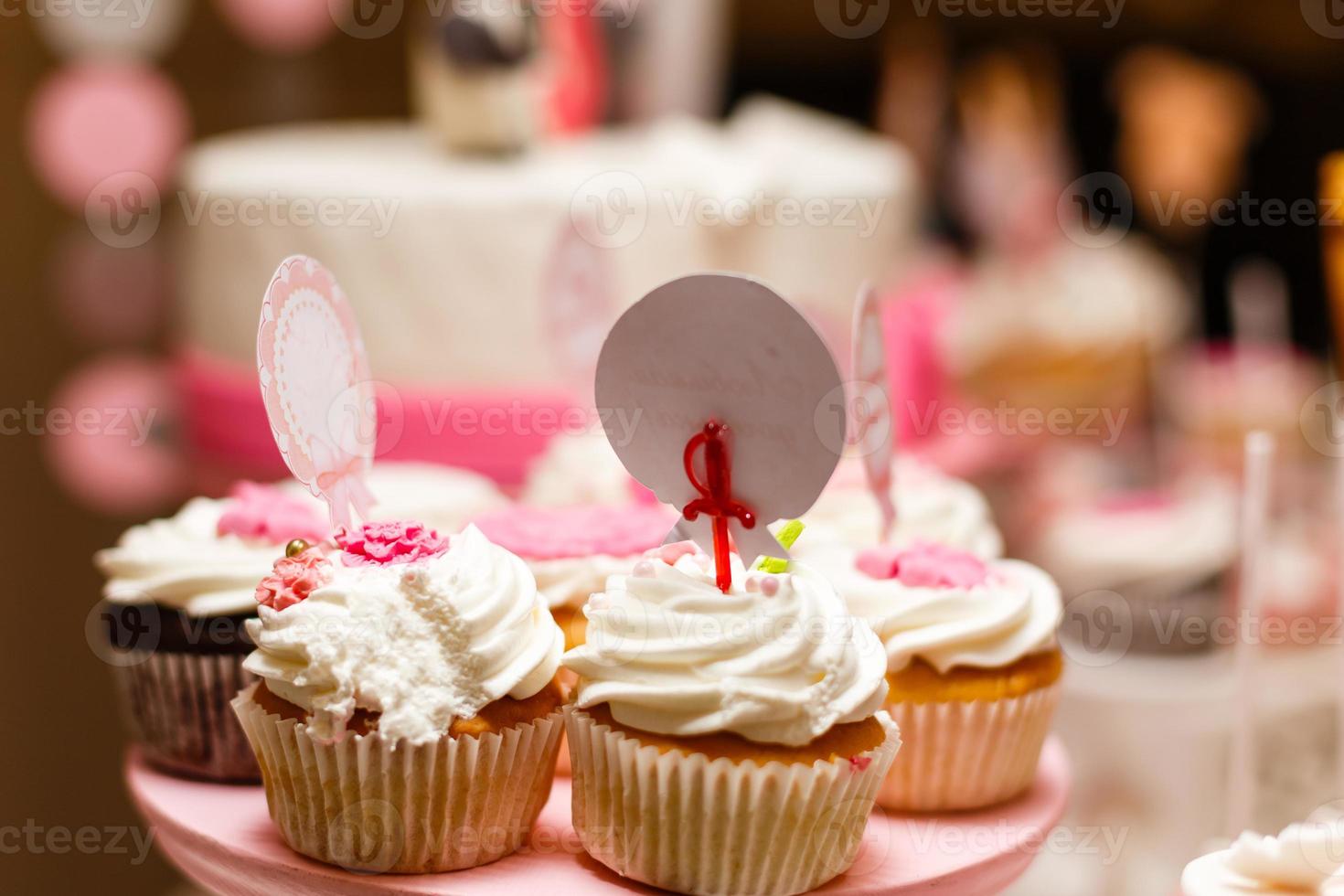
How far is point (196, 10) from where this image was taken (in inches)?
136

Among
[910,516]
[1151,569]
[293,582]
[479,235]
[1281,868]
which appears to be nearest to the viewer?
[1281,868]

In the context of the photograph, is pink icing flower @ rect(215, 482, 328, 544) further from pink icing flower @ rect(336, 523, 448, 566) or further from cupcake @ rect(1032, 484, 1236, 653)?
cupcake @ rect(1032, 484, 1236, 653)

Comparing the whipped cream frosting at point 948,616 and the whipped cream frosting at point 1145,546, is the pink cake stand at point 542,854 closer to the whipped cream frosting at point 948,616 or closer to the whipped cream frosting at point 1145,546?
the whipped cream frosting at point 948,616

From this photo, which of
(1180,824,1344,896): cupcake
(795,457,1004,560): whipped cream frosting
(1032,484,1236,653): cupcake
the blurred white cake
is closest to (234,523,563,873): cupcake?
(795,457,1004,560): whipped cream frosting

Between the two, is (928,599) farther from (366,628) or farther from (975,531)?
(366,628)

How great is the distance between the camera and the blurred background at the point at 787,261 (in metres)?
2.31

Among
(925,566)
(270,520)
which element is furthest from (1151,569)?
(270,520)

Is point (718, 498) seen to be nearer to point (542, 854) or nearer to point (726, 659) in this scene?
point (726, 659)

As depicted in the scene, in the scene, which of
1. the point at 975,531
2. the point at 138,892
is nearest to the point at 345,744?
the point at 975,531

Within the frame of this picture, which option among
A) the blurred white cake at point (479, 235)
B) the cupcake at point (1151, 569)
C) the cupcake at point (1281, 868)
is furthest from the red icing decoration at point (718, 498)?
the cupcake at point (1151, 569)

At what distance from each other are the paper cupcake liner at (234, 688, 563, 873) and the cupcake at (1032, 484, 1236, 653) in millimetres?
1388

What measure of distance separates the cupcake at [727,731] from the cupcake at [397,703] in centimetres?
7

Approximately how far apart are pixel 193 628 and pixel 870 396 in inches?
28.8

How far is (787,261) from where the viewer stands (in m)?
2.56
